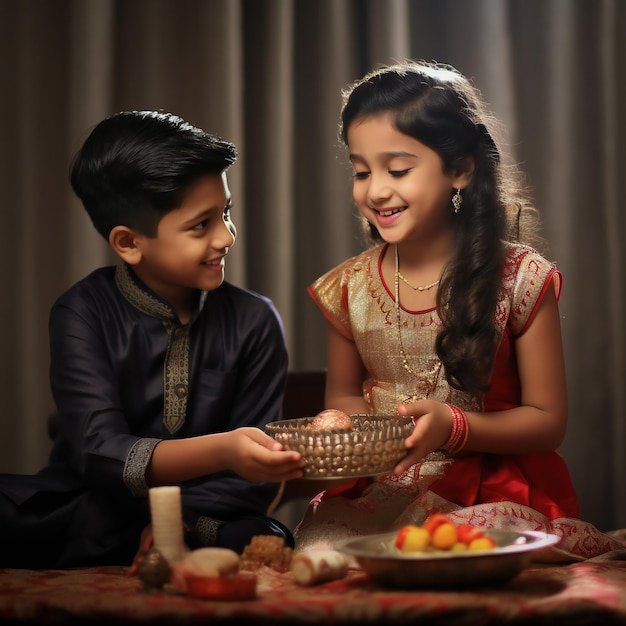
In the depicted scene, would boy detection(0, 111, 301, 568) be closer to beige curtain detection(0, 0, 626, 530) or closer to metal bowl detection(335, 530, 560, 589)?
metal bowl detection(335, 530, 560, 589)

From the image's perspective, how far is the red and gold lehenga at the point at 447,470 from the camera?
1690 mm

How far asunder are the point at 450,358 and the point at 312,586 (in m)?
0.53

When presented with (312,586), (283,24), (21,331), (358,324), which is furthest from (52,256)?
(312,586)

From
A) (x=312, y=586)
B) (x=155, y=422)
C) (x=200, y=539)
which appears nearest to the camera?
(x=312, y=586)

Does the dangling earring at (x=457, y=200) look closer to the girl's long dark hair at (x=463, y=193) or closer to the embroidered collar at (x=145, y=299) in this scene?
the girl's long dark hair at (x=463, y=193)

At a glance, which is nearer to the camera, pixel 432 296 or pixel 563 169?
pixel 432 296

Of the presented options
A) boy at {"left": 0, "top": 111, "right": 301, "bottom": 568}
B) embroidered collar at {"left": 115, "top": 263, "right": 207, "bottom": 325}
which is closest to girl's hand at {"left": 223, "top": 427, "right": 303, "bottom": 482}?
boy at {"left": 0, "top": 111, "right": 301, "bottom": 568}

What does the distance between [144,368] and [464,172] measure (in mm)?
703

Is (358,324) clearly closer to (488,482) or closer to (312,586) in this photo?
(488,482)

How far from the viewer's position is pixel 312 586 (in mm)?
1358

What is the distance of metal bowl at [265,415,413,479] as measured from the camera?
56.1 inches

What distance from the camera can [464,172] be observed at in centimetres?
179

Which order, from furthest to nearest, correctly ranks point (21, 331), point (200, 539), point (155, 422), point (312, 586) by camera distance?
point (21, 331), point (155, 422), point (200, 539), point (312, 586)

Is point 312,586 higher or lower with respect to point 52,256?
lower
